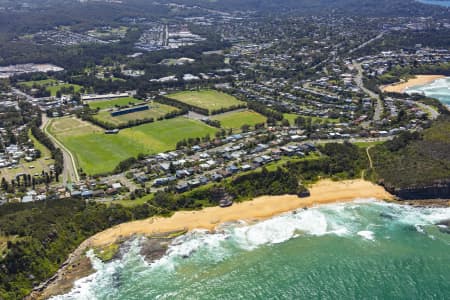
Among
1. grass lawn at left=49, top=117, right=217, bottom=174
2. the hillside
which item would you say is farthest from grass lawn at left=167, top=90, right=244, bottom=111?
the hillside

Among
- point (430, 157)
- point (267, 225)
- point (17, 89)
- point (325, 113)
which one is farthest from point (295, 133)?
point (17, 89)

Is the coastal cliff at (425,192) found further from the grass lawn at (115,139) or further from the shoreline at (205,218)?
the grass lawn at (115,139)

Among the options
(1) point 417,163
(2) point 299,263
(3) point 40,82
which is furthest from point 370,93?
(3) point 40,82

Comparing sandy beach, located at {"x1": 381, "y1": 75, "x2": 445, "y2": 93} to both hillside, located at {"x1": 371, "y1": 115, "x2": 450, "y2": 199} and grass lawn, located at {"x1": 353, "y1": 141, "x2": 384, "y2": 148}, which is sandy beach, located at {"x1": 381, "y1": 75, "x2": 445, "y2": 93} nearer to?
hillside, located at {"x1": 371, "y1": 115, "x2": 450, "y2": 199}

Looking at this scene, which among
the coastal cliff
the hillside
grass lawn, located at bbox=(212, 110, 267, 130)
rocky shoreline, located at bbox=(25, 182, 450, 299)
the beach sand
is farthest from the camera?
grass lawn, located at bbox=(212, 110, 267, 130)

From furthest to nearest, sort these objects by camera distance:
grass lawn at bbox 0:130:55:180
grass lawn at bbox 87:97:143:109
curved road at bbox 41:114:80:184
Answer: grass lawn at bbox 87:97:143:109, grass lawn at bbox 0:130:55:180, curved road at bbox 41:114:80:184

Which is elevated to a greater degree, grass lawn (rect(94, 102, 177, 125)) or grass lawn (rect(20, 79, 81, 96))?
grass lawn (rect(94, 102, 177, 125))

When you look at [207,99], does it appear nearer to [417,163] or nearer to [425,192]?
[417,163]
